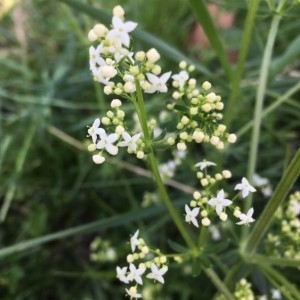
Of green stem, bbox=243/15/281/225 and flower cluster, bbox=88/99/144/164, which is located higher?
green stem, bbox=243/15/281/225

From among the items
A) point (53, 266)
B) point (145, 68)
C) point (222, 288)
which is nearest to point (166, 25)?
point (53, 266)

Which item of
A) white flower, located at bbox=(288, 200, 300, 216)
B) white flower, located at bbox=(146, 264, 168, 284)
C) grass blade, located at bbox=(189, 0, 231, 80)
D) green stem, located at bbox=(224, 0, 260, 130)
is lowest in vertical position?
white flower, located at bbox=(146, 264, 168, 284)

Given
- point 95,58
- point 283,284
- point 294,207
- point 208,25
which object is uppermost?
point 208,25

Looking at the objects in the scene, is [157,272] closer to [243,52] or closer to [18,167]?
[243,52]

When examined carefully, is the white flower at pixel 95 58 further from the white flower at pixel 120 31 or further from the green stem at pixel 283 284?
the green stem at pixel 283 284

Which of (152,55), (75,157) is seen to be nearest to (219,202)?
(152,55)

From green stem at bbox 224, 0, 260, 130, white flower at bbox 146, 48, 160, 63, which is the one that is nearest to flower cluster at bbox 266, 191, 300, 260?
green stem at bbox 224, 0, 260, 130

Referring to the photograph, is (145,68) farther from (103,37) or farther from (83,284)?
(83,284)

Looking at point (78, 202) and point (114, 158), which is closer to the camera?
point (114, 158)

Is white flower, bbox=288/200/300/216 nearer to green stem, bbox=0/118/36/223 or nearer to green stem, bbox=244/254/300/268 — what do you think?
green stem, bbox=244/254/300/268
